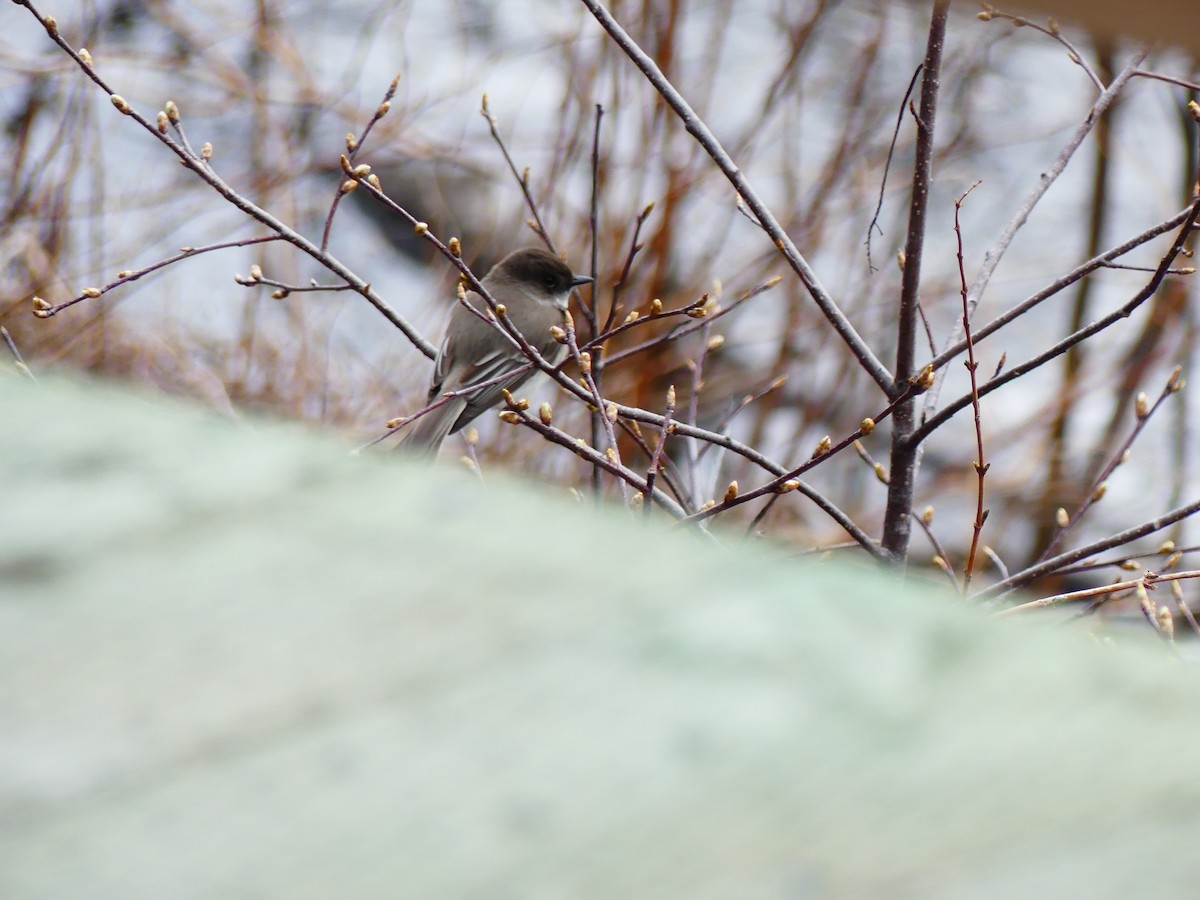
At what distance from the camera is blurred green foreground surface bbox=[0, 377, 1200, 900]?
55cm

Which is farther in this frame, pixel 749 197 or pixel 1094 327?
pixel 749 197

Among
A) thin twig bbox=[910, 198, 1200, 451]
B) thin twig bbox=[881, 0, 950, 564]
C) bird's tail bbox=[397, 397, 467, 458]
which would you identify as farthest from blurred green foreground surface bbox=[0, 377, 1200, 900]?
bird's tail bbox=[397, 397, 467, 458]

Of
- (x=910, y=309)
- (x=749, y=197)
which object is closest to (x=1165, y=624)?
(x=910, y=309)

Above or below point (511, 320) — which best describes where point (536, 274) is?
above

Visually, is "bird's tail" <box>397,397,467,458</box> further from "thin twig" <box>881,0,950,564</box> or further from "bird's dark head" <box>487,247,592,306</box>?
"thin twig" <box>881,0,950,564</box>

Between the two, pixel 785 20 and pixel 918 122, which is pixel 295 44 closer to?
pixel 785 20

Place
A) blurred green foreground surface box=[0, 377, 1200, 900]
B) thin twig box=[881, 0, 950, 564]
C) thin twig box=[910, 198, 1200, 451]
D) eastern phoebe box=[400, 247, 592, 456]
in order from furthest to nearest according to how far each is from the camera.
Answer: eastern phoebe box=[400, 247, 592, 456] → thin twig box=[881, 0, 950, 564] → thin twig box=[910, 198, 1200, 451] → blurred green foreground surface box=[0, 377, 1200, 900]

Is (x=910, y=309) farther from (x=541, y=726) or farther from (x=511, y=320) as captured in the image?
(x=511, y=320)

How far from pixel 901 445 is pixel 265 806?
201 centimetres

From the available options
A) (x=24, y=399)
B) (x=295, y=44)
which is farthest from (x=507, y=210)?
(x=24, y=399)

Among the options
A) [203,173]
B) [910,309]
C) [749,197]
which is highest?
[203,173]

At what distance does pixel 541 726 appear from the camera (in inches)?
23.8

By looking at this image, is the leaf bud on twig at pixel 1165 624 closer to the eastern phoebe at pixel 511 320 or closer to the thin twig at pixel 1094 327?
the thin twig at pixel 1094 327

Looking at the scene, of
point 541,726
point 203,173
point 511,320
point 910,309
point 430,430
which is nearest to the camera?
point 541,726
